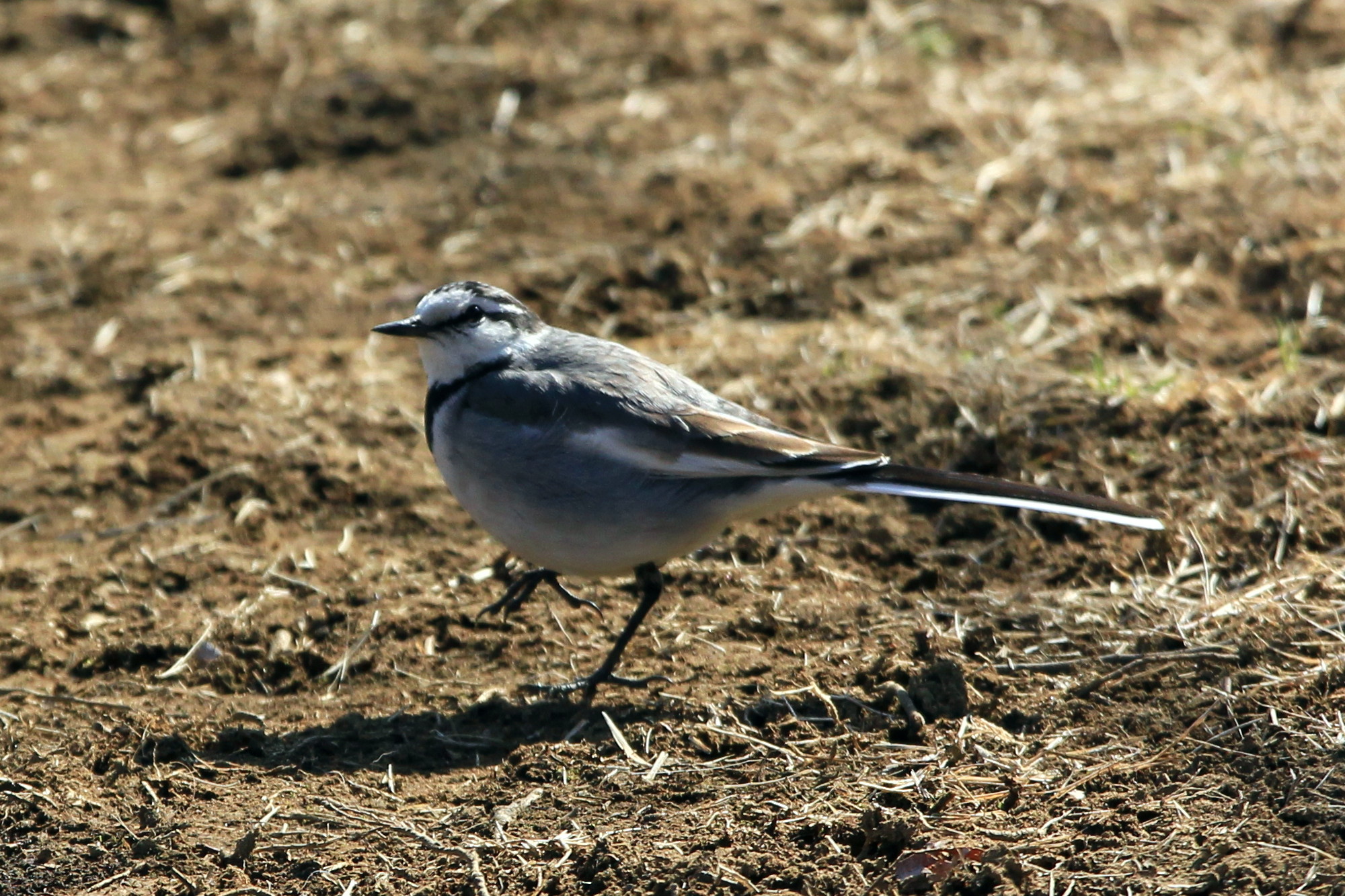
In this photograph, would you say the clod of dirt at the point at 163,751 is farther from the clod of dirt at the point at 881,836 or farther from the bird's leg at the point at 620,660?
the clod of dirt at the point at 881,836

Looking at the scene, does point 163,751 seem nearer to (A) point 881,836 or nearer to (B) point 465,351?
(B) point 465,351

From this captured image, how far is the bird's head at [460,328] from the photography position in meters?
5.40

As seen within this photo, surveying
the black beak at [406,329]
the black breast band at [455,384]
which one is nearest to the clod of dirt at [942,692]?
the black breast band at [455,384]

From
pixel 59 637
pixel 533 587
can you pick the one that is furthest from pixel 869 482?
pixel 59 637

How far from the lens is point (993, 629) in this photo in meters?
5.02

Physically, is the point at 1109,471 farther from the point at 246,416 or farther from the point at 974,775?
the point at 246,416

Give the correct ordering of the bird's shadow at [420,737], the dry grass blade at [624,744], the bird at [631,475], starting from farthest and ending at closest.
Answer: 1. the bird at [631,475]
2. the bird's shadow at [420,737]
3. the dry grass blade at [624,744]

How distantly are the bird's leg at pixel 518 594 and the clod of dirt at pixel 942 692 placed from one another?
1385 mm

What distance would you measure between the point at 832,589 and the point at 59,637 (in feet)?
8.93

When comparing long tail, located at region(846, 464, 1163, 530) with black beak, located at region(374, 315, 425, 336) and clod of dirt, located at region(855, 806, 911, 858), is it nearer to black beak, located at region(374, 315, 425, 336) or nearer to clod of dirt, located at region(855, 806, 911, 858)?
clod of dirt, located at region(855, 806, 911, 858)

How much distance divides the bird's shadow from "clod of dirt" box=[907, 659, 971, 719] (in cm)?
75

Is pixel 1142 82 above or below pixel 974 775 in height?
above

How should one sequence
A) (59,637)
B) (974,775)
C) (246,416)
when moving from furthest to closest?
(246,416), (59,637), (974,775)

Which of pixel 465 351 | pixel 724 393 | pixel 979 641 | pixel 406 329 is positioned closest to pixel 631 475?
pixel 465 351
